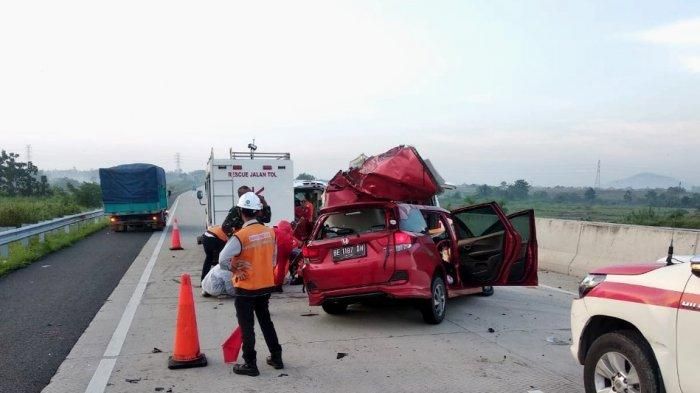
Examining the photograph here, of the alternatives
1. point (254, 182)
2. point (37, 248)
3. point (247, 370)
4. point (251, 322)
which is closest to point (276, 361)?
point (247, 370)

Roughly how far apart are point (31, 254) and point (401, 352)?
38.4ft

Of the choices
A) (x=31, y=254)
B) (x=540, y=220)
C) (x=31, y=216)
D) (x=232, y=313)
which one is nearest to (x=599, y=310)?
(x=232, y=313)

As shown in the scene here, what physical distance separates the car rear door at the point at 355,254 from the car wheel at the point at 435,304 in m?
0.70

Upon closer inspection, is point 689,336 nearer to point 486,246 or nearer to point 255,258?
point 255,258

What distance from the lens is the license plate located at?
25.0ft

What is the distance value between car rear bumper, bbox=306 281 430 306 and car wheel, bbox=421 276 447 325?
0.18m

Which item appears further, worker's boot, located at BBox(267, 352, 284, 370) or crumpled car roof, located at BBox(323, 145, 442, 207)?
crumpled car roof, located at BBox(323, 145, 442, 207)

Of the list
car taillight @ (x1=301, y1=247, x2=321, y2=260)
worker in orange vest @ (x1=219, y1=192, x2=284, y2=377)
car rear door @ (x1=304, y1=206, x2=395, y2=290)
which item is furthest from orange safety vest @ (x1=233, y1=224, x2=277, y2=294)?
car taillight @ (x1=301, y1=247, x2=321, y2=260)

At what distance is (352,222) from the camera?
808cm

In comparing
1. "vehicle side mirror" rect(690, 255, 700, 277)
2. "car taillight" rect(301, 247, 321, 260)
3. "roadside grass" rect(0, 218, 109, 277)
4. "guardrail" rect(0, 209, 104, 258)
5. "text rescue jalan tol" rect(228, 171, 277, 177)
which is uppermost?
"text rescue jalan tol" rect(228, 171, 277, 177)

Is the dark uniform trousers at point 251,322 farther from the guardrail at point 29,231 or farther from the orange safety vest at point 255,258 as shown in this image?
the guardrail at point 29,231

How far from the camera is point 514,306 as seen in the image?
912cm

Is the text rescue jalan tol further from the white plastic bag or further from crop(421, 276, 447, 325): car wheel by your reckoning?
crop(421, 276, 447, 325): car wheel

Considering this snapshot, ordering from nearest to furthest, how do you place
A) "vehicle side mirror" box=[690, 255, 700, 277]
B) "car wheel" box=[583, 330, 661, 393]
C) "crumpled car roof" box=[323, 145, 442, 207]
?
1. "vehicle side mirror" box=[690, 255, 700, 277]
2. "car wheel" box=[583, 330, 661, 393]
3. "crumpled car roof" box=[323, 145, 442, 207]
